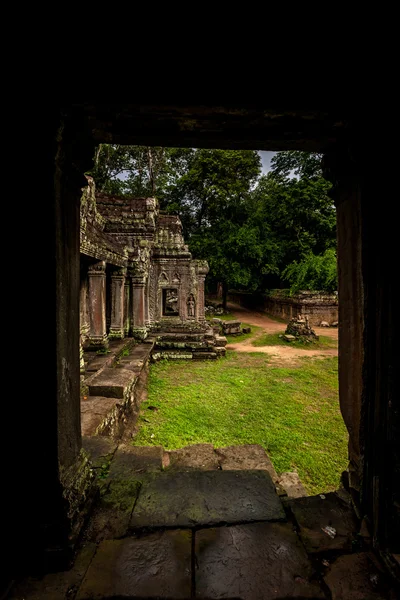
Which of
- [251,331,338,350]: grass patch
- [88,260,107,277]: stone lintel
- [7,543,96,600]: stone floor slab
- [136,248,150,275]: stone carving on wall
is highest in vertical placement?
[136,248,150,275]: stone carving on wall

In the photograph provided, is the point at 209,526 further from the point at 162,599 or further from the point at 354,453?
the point at 354,453

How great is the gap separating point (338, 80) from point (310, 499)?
256cm

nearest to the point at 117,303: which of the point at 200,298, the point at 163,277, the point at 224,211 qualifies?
the point at 163,277

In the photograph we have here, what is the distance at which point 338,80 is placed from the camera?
1.45 m

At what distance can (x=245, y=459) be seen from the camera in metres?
2.81

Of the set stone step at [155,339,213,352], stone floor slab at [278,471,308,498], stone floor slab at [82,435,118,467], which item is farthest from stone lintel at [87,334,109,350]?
stone floor slab at [278,471,308,498]

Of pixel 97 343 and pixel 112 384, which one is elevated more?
pixel 97 343

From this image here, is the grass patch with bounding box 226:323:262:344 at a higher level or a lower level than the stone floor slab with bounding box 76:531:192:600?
lower

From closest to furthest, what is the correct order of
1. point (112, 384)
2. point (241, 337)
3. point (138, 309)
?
point (112, 384)
point (138, 309)
point (241, 337)

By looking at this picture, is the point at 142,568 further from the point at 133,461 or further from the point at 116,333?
the point at 116,333

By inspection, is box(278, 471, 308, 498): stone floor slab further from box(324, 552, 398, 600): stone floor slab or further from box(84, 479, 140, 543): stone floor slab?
box(84, 479, 140, 543): stone floor slab

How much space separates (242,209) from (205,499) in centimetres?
2113

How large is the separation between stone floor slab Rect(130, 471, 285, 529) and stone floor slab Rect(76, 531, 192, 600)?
0.11 metres

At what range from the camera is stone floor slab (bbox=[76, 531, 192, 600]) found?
1248 millimetres
